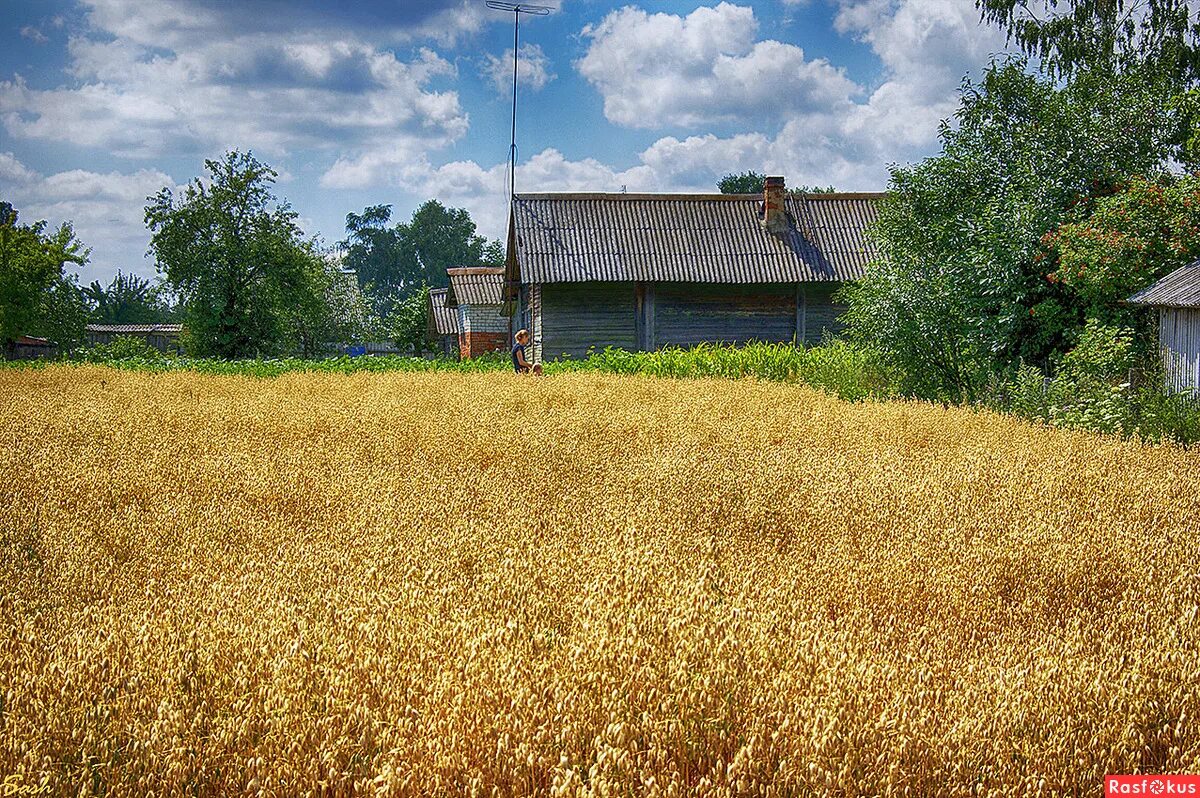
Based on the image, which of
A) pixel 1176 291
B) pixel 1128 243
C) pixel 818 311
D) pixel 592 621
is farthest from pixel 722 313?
pixel 592 621

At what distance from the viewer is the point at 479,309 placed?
4681cm

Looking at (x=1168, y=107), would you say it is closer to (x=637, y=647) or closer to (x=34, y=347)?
(x=637, y=647)

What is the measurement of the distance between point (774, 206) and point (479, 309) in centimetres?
2004

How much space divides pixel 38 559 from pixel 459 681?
2.89m

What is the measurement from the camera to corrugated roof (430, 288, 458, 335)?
2060 inches

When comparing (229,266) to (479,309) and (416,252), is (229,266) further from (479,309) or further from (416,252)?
(416,252)

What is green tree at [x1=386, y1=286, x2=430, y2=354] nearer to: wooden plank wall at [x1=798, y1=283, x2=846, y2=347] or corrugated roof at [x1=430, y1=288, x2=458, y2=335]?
corrugated roof at [x1=430, y1=288, x2=458, y2=335]

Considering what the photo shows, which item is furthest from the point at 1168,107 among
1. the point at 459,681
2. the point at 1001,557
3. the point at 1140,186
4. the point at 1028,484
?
the point at 459,681

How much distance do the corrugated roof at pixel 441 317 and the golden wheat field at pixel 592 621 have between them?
44.7 m

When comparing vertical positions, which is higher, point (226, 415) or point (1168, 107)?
point (1168, 107)

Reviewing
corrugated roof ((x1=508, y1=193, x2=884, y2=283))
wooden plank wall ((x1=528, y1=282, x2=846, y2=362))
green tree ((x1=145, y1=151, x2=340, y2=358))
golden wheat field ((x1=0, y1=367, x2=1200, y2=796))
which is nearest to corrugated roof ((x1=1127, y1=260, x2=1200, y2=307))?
golden wheat field ((x1=0, y1=367, x2=1200, y2=796))

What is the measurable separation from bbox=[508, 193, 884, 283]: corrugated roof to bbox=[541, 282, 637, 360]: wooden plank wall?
0.81 m

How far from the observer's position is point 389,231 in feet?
318

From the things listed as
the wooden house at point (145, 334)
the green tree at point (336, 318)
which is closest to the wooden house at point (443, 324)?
the green tree at point (336, 318)
